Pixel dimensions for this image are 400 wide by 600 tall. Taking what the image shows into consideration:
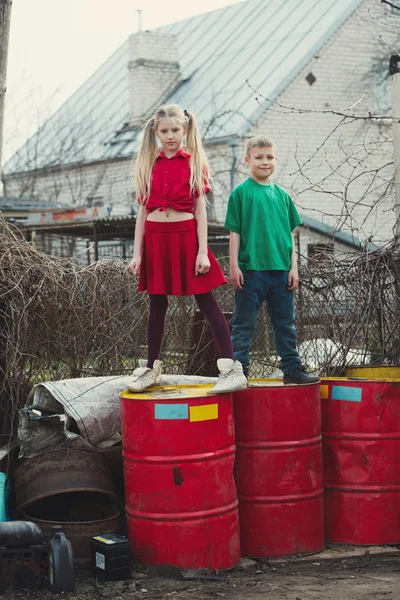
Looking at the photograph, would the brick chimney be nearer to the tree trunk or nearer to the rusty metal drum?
the tree trunk

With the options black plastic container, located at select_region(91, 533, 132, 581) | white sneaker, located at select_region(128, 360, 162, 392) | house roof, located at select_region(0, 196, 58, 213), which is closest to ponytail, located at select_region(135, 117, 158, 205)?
white sneaker, located at select_region(128, 360, 162, 392)

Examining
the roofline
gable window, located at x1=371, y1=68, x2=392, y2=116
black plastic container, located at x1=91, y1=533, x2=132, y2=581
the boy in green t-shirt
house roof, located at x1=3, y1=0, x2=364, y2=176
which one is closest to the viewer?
black plastic container, located at x1=91, y1=533, x2=132, y2=581

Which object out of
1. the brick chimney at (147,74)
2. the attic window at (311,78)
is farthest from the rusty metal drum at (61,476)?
the brick chimney at (147,74)

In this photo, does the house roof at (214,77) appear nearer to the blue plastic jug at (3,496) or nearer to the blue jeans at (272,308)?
the blue jeans at (272,308)

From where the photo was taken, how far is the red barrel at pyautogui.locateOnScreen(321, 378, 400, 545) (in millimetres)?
5402

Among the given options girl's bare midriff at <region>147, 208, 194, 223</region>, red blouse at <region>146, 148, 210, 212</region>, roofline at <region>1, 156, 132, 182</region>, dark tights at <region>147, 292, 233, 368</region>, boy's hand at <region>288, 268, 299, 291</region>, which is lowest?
dark tights at <region>147, 292, 233, 368</region>

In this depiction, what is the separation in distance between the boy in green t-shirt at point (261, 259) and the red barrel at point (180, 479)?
641mm

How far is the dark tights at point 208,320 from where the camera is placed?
5154 millimetres

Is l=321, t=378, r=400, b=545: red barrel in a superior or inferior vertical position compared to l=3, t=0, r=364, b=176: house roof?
inferior

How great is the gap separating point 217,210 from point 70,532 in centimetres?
1796

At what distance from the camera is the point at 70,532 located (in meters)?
4.99

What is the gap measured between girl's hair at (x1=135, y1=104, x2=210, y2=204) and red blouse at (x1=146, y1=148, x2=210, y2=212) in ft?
0.12

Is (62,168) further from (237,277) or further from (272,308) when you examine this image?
(237,277)

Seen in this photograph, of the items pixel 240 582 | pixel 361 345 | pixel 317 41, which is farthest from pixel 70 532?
pixel 317 41
